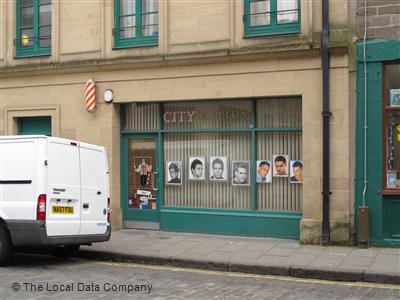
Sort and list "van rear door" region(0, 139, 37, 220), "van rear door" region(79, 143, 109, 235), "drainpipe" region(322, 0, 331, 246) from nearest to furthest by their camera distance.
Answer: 1. "van rear door" region(0, 139, 37, 220)
2. "van rear door" region(79, 143, 109, 235)
3. "drainpipe" region(322, 0, 331, 246)

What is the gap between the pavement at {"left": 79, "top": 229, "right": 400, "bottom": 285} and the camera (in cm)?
920

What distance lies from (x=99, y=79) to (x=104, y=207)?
4196 mm

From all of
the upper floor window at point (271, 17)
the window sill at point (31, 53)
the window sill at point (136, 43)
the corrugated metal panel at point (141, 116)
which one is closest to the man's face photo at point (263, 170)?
the corrugated metal panel at point (141, 116)

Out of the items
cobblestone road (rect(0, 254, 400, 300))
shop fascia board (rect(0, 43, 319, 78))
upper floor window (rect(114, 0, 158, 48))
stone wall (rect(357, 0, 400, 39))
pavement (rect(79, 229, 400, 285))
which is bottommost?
cobblestone road (rect(0, 254, 400, 300))

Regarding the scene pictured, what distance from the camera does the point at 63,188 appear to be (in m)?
9.78

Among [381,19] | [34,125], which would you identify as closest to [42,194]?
[34,125]

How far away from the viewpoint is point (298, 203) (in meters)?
12.2

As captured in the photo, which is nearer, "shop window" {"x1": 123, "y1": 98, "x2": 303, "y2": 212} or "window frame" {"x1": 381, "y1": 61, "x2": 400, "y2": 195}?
"window frame" {"x1": 381, "y1": 61, "x2": 400, "y2": 195}

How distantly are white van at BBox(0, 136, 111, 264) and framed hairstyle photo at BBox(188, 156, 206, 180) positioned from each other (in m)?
3.46

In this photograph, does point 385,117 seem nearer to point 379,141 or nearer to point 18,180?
point 379,141

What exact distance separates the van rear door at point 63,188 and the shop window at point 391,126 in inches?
235

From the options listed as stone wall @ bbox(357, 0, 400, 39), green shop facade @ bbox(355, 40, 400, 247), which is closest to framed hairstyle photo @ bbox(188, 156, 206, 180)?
green shop facade @ bbox(355, 40, 400, 247)

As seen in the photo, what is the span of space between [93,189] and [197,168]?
130 inches

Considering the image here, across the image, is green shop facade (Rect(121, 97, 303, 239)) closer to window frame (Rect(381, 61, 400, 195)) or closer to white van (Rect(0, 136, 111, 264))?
window frame (Rect(381, 61, 400, 195))
